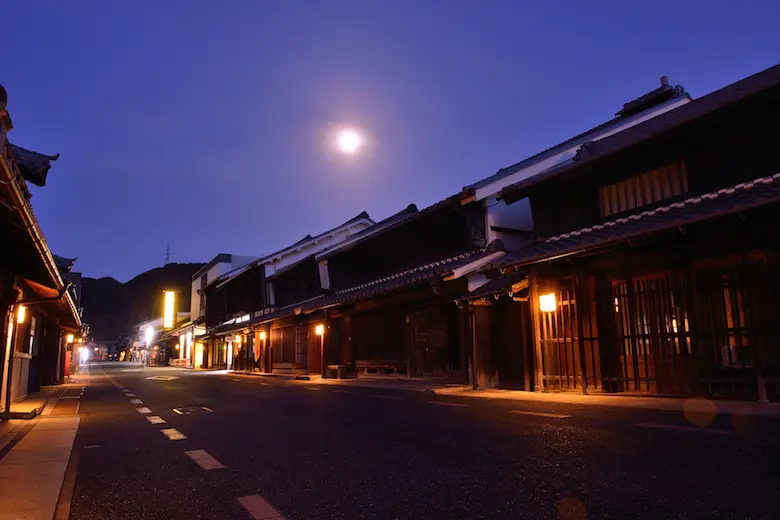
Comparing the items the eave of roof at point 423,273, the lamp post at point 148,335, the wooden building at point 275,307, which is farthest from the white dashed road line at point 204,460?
the lamp post at point 148,335

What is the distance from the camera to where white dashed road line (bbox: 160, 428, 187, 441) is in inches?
275

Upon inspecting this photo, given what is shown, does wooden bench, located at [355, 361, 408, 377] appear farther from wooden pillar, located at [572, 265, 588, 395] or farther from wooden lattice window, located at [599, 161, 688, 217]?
wooden lattice window, located at [599, 161, 688, 217]

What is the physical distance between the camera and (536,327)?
13.0 metres

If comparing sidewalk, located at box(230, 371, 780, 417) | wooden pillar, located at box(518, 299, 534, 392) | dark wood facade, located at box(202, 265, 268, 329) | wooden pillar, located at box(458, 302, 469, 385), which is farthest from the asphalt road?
dark wood facade, located at box(202, 265, 268, 329)

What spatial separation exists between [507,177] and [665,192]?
615cm

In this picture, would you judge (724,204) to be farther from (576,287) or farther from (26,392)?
(26,392)

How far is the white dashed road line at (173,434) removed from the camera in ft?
22.9

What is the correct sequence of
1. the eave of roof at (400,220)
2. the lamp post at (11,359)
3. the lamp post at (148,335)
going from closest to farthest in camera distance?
the lamp post at (11,359), the eave of roof at (400,220), the lamp post at (148,335)

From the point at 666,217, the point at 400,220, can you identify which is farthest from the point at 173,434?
the point at 400,220

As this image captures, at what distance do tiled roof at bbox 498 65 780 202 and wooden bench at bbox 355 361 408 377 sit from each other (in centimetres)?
888

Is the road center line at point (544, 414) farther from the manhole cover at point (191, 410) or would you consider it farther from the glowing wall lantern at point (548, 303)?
the manhole cover at point (191, 410)

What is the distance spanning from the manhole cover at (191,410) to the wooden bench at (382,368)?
10141 mm

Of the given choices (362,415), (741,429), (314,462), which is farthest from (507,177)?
(314,462)

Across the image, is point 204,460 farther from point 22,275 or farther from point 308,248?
point 308,248
